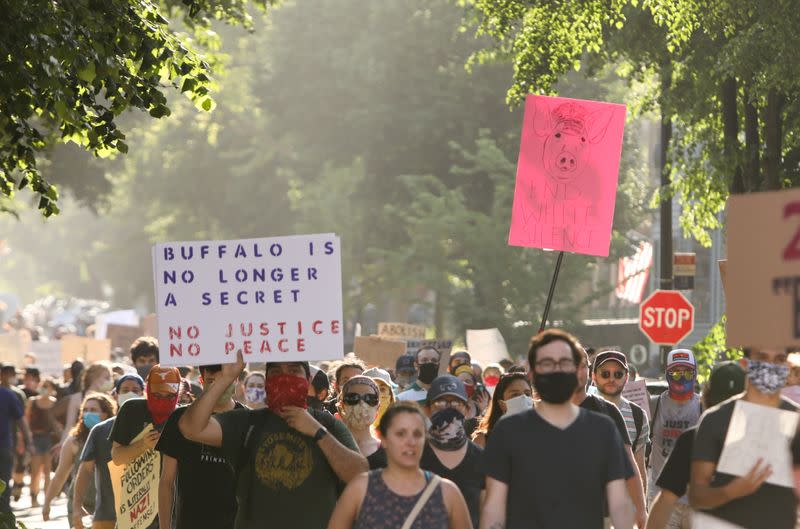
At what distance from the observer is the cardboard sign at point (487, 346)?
83.3ft

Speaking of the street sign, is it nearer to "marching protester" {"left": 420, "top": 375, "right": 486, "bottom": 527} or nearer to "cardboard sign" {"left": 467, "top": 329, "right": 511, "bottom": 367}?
"cardboard sign" {"left": 467, "top": 329, "right": 511, "bottom": 367}

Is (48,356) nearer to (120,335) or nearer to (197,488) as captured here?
(120,335)

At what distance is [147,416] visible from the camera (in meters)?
10.1

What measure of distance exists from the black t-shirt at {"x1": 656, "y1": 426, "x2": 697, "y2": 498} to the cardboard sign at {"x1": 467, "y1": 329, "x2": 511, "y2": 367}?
18357mm

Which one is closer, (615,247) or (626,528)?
(626,528)

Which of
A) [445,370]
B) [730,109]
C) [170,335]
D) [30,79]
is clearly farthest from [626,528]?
[445,370]

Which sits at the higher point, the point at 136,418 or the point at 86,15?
the point at 86,15

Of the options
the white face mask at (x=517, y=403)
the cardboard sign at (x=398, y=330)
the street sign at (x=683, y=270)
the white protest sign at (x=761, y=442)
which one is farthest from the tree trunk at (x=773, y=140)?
the white protest sign at (x=761, y=442)

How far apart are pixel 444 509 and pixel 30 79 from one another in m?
3.35

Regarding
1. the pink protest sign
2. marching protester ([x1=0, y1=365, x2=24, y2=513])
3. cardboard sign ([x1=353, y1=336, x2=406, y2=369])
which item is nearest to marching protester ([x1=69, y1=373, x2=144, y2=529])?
the pink protest sign

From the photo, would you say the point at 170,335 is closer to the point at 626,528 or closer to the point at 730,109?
the point at 626,528

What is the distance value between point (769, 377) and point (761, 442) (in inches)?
9.7

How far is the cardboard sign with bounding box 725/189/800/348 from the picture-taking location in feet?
21.3

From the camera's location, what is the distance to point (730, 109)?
711 inches
